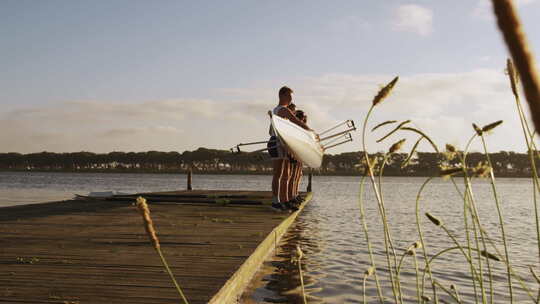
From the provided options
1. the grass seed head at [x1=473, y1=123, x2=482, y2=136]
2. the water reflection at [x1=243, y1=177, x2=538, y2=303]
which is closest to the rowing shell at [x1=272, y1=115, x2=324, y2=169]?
the water reflection at [x1=243, y1=177, x2=538, y2=303]

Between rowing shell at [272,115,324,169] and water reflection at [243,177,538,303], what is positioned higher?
rowing shell at [272,115,324,169]

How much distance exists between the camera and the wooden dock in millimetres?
3541

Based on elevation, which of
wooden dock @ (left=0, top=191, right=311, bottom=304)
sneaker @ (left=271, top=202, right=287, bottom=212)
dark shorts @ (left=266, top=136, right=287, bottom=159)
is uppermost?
dark shorts @ (left=266, top=136, right=287, bottom=159)

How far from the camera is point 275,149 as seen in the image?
8.66m

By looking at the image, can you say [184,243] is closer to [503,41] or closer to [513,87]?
[513,87]

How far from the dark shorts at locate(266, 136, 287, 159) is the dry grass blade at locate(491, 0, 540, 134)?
813 cm

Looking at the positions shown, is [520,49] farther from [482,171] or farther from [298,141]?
[298,141]

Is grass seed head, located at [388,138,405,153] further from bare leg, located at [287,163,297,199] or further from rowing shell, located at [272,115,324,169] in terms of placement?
bare leg, located at [287,163,297,199]

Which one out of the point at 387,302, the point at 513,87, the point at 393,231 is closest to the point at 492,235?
the point at 393,231

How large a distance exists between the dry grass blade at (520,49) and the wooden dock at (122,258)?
123 cm

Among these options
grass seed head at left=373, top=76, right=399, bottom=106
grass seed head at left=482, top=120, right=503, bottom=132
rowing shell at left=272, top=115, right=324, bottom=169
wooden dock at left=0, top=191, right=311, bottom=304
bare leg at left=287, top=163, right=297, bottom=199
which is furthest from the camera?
bare leg at left=287, top=163, right=297, bottom=199

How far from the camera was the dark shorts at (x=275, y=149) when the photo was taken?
856 centimetres

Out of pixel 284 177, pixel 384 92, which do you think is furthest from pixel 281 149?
pixel 384 92


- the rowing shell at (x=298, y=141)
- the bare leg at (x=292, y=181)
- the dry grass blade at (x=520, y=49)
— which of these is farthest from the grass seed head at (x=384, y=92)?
the bare leg at (x=292, y=181)
